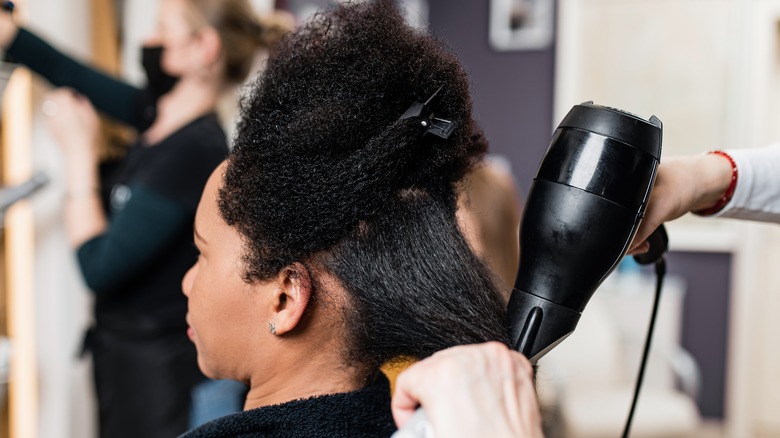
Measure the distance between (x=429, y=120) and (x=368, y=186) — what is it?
0.30 ft

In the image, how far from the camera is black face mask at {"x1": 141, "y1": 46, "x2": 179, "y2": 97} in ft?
5.32

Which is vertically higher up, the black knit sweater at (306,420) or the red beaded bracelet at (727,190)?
the red beaded bracelet at (727,190)

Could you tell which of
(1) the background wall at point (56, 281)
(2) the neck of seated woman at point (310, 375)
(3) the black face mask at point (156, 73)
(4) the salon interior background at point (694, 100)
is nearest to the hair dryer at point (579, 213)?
(2) the neck of seated woman at point (310, 375)

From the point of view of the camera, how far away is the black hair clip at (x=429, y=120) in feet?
2.33

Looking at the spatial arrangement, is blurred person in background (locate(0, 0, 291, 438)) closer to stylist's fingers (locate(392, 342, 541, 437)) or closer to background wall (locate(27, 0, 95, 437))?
background wall (locate(27, 0, 95, 437))

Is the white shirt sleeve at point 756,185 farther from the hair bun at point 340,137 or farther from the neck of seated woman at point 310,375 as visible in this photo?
the neck of seated woman at point 310,375

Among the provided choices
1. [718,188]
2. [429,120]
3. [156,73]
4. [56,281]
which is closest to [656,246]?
[718,188]

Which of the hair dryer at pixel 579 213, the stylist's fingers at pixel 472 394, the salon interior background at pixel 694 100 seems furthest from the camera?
the salon interior background at pixel 694 100

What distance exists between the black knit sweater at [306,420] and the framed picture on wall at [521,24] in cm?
334

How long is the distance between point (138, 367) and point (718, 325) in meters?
3.10

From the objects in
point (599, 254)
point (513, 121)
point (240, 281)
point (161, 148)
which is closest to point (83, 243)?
point (161, 148)

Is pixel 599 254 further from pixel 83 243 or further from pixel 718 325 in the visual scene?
pixel 718 325

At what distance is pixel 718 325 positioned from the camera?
364 cm

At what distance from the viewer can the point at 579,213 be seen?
0.67 metres
